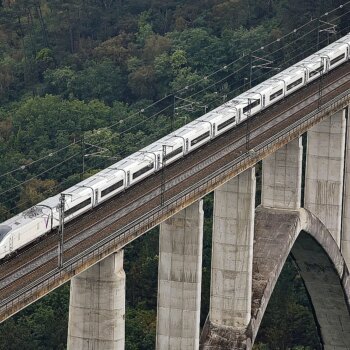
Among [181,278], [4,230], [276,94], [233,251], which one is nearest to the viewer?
[4,230]

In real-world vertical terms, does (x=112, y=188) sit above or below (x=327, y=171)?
above

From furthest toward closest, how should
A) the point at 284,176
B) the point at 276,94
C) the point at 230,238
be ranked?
the point at 276,94 < the point at 284,176 < the point at 230,238

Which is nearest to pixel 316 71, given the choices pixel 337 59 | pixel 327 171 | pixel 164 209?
pixel 337 59

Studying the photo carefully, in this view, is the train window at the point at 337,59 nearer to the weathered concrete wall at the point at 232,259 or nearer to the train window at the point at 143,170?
the weathered concrete wall at the point at 232,259

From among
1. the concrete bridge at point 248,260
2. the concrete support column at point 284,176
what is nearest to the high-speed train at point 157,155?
the concrete support column at point 284,176

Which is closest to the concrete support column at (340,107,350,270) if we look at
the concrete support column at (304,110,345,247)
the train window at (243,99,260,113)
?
the concrete support column at (304,110,345,247)

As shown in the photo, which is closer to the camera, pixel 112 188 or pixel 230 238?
pixel 112 188

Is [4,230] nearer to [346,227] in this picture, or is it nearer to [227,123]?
[227,123]
